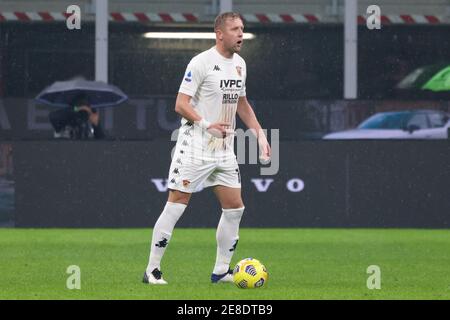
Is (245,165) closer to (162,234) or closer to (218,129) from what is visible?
(162,234)

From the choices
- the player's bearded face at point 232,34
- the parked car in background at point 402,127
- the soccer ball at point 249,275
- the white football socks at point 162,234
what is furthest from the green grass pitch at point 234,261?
the player's bearded face at point 232,34

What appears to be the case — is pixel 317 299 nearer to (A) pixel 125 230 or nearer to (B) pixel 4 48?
(A) pixel 125 230

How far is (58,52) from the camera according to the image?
19.9 m

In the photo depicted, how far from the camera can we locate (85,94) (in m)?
18.5

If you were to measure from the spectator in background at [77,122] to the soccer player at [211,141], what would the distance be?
22.7ft

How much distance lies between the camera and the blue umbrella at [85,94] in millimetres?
18281

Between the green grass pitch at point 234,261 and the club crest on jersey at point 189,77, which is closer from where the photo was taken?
the green grass pitch at point 234,261

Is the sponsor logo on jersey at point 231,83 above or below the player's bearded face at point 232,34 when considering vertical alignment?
below

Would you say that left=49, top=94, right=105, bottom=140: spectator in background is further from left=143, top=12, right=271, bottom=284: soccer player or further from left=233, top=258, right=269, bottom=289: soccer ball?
left=233, top=258, right=269, bottom=289: soccer ball

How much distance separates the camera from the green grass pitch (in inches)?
412

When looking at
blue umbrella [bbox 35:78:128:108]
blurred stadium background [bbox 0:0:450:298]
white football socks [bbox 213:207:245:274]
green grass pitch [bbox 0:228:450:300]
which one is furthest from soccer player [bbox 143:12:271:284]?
blue umbrella [bbox 35:78:128:108]

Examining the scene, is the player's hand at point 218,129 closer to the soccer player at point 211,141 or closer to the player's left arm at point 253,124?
the soccer player at point 211,141

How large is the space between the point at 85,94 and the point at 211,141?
24.8ft
